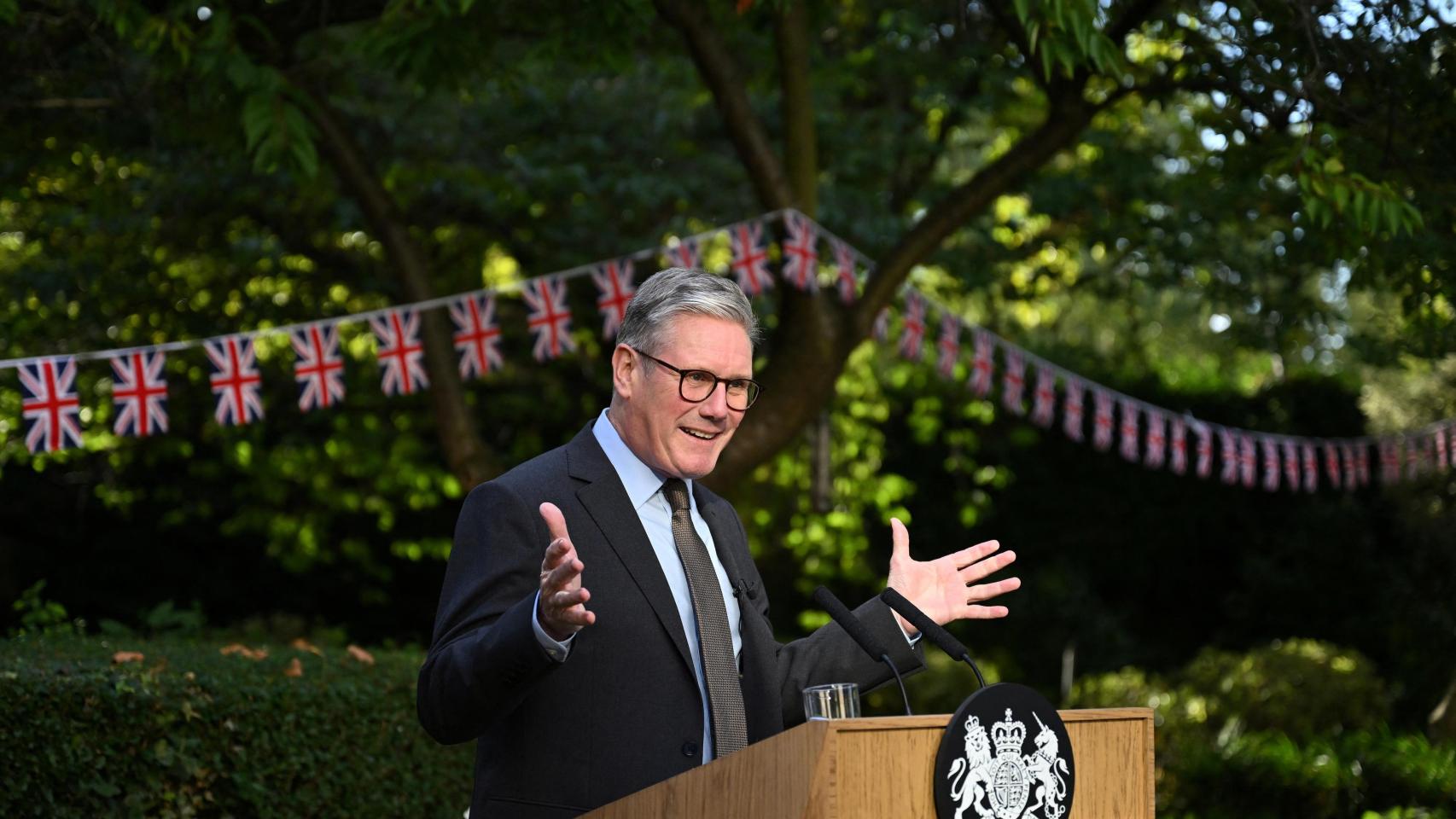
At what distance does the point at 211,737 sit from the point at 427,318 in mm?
2991

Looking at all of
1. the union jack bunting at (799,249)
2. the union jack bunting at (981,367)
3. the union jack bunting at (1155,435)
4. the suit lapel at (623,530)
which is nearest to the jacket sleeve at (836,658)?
the suit lapel at (623,530)

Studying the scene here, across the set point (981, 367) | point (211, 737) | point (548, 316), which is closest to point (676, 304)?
point (211, 737)

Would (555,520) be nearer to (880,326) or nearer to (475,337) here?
(475,337)

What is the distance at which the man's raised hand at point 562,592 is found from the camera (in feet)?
7.09

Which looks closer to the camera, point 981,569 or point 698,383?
point 698,383

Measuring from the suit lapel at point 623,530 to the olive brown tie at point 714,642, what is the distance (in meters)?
0.04

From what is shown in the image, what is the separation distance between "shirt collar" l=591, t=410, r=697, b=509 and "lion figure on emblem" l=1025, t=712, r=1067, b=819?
2.80 feet

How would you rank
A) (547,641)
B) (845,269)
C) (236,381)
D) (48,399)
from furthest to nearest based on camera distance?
(845,269), (236,381), (48,399), (547,641)

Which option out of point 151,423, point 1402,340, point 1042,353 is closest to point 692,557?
point 151,423

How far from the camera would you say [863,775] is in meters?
1.97

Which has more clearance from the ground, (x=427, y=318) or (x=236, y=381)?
(x=427, y=318)

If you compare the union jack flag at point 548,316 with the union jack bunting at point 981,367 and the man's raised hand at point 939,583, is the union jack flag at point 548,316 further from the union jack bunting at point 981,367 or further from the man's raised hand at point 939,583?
the man's raised hand at point 939,583

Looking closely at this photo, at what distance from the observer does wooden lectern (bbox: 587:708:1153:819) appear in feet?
6.38

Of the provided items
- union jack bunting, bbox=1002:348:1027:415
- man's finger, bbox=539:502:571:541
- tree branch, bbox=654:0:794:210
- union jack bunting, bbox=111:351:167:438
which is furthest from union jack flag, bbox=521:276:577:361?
man's finger, bbox=539:502:571:541
